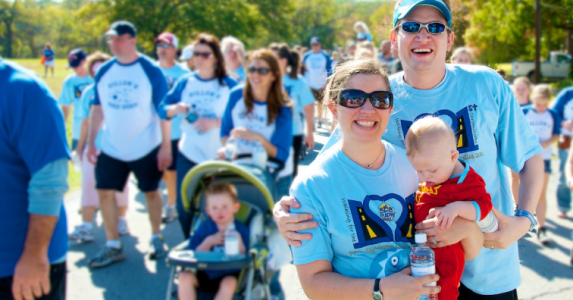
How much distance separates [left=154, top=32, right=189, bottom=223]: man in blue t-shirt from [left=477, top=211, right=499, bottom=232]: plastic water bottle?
482 centimetres

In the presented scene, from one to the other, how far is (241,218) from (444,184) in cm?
289

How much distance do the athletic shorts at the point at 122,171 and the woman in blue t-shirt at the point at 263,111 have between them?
40.7 inches

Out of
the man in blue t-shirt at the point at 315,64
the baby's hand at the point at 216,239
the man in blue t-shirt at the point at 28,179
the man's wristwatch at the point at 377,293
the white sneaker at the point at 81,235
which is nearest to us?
the man's wristwatch at the point at 377,293

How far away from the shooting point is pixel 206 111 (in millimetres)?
5098

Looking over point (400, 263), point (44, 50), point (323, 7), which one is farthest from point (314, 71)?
point (323, 7)

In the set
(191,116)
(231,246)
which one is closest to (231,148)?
(191,116)

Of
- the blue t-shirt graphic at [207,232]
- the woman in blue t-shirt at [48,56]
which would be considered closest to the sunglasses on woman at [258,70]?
the blue t-shirt graphic at [207,232]

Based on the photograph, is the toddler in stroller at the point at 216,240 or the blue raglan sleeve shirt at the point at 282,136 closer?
the toddler in stroller at the point at 216,240

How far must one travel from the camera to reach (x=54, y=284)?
2.64 metres

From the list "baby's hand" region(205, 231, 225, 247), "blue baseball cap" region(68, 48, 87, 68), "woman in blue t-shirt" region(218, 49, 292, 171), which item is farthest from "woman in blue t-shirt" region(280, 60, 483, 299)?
"blue baseball cap" region(68, 48, 87, 68)

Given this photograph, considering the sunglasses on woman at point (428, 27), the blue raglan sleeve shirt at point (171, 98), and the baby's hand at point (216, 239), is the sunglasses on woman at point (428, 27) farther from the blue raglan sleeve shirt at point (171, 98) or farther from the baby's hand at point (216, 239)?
the blue raglan sleeve shirt at point (171, 98)

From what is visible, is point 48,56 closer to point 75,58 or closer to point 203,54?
point 75,58

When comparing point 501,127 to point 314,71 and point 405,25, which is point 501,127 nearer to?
point 405,25

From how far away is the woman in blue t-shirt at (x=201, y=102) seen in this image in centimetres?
501
